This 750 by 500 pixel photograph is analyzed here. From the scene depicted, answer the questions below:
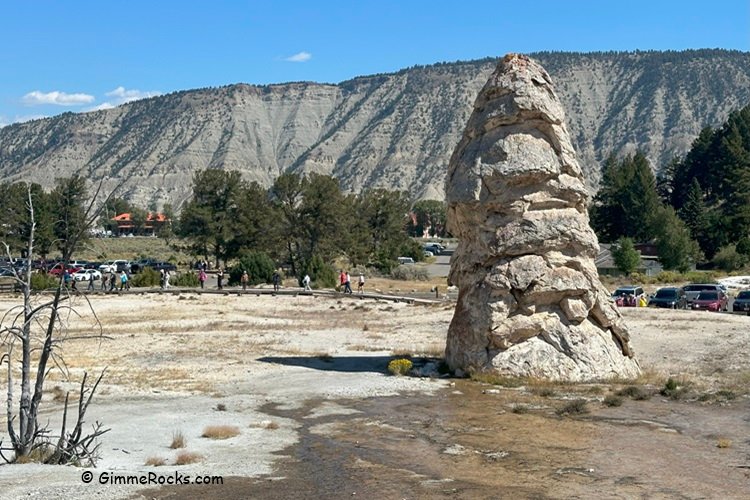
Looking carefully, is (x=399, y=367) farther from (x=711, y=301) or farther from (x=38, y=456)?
(x=711, y=301)

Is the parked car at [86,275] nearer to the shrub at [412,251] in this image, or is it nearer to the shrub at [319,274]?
the shrub at [319,274]

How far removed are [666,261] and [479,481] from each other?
63335mm

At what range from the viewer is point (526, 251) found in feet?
80.3

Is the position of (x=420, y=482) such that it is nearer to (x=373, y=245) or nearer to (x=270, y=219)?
(x=270, y=219)

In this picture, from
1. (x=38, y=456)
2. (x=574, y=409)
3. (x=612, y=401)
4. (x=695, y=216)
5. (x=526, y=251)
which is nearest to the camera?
(x=38, y=456)

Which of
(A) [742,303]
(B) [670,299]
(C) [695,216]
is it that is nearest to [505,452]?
(A) [742,303]

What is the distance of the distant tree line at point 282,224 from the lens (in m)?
76.4

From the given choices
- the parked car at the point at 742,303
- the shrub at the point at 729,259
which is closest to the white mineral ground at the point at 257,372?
the parked car at the point at 742,303

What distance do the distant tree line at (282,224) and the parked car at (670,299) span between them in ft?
93.6

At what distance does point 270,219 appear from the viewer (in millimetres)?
76125

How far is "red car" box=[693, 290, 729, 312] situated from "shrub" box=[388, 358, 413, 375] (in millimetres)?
23570

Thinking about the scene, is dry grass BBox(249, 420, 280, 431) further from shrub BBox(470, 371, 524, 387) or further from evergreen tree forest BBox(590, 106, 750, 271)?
evergreen tree forest BBox(590, 106, 750, 271)

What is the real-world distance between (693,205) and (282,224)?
38.7 metres

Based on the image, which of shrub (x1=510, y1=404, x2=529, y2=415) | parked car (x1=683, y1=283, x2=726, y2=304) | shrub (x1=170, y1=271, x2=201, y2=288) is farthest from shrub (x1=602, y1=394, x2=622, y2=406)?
shrub (x1=170, y1=271, x2=201, y2=288)
